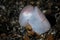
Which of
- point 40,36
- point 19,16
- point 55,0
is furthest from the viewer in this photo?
point 55,0

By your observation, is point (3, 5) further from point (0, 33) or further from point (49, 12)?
point (49, 12)

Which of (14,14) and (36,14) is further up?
(14,14)

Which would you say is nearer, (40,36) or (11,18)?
(40,36)

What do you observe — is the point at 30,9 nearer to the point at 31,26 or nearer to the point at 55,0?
the point at 31,26

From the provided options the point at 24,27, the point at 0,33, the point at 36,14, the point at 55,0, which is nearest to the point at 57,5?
the point at 55,0

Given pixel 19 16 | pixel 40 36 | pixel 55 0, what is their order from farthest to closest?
pixel 55 0 → pixel 19 16 → pixel 40 36

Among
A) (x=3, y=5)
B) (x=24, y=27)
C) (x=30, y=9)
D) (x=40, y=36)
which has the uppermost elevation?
(x=3, y=5)

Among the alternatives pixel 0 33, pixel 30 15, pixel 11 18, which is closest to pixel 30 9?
pixel 30 15
